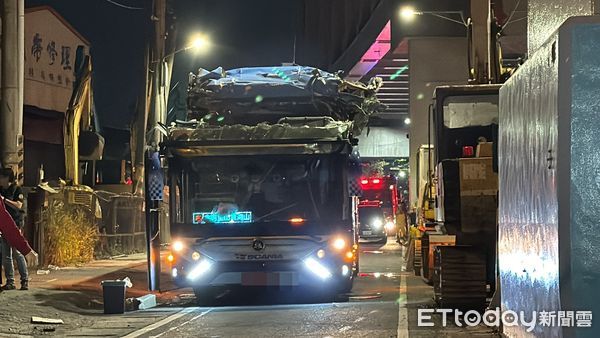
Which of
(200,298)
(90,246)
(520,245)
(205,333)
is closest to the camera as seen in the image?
(520,245)

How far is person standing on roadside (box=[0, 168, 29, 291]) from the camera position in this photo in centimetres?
1372

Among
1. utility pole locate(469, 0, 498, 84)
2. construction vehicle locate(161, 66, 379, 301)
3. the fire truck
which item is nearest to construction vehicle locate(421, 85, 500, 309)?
construction vehicle locate(161, 66, 379, 301)

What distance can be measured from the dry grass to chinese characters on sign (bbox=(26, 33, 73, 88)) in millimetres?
10791

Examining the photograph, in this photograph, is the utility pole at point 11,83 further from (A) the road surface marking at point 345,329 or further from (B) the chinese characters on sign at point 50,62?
(B) the chinese characters on sign at point 50,62

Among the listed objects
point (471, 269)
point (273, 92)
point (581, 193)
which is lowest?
point (471, 269)

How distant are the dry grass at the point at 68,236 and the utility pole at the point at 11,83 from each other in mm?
2343

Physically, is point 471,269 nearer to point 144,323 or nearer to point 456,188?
point 456,188

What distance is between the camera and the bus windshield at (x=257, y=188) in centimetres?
1383

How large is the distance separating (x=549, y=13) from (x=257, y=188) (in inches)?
299

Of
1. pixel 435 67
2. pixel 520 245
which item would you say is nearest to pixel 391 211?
pixel 435 67

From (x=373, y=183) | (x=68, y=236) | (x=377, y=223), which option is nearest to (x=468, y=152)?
(x=68, y=236)

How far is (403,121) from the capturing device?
180 ft

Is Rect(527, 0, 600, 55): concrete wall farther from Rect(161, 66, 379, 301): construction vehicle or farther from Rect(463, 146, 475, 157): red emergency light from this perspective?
Rect(161, 66, 379, 301): construction vehicle

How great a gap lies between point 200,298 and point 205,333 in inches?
142
